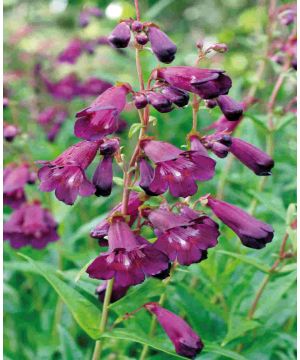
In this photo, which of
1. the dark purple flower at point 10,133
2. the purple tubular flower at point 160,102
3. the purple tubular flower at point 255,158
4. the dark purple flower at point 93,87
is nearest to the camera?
the purple tubular flower at point 160,102

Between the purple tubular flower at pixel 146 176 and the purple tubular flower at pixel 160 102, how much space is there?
7.3 inches

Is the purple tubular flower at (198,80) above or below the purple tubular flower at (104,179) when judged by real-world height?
above

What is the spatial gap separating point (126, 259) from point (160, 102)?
498 millimetres

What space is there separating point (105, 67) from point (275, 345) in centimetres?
534

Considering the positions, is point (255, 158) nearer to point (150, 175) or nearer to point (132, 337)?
point (150, 175)

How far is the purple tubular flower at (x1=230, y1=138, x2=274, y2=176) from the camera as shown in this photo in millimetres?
2254

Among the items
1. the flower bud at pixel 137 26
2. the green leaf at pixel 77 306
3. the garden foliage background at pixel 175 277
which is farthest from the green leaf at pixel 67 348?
the flower bud at pixel 137 26

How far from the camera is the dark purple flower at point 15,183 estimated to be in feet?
11.0

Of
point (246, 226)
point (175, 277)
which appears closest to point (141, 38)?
point (246, 226)

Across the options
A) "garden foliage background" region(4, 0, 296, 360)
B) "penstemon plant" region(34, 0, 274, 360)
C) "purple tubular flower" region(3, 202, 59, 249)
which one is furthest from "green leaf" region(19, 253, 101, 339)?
"purple tubular flower" region(3, 202, 59, 249)

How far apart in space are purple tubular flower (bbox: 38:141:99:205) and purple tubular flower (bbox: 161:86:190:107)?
0.88 feet

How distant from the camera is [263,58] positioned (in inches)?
141

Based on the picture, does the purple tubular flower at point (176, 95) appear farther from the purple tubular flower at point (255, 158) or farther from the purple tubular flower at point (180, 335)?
the purple tubular flower at point (180, 335)

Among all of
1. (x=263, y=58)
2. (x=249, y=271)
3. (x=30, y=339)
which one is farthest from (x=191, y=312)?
(x=263, y=58)
